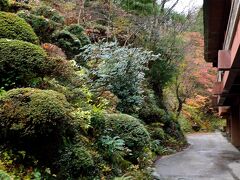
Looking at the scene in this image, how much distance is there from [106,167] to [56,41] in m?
5.91

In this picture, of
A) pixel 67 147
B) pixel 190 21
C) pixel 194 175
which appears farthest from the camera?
pixel 190 21

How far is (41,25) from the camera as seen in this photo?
10.4m

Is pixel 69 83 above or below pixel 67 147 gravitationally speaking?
above

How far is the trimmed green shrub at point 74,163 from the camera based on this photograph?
16.4ft

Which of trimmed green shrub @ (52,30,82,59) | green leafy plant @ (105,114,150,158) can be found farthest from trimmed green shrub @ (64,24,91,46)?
green leafy plant @ (105,114,150,158)

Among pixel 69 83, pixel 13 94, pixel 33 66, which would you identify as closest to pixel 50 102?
pixel 13 94

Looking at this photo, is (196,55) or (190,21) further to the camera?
(196,55)

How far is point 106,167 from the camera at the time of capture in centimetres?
621

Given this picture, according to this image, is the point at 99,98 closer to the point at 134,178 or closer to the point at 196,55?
the point at 134,178

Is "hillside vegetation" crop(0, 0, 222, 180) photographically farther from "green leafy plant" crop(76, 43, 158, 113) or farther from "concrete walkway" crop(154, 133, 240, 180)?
"concrete walkway" crop(154, 133, 240, 180)

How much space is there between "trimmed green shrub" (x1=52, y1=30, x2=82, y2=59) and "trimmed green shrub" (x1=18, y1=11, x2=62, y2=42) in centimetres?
22

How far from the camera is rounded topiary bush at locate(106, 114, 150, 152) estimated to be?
7.57 meters

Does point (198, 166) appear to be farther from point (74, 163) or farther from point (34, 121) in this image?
point (34, 121)

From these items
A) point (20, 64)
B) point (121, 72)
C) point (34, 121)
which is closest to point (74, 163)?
point (34, 121)
